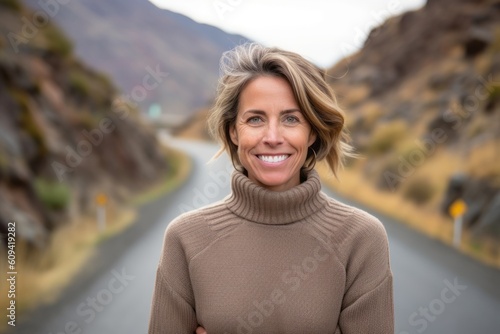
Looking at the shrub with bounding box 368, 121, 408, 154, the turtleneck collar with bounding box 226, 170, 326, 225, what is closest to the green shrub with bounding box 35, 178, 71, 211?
the turtleneck collar with bounding box 226, 170, 326, 225

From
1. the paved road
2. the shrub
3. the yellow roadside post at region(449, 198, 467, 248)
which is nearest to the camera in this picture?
the paved road

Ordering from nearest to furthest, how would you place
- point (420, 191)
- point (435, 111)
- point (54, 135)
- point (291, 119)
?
point (291, 119), point (54, 135), point (420, 191), point (435, 111)

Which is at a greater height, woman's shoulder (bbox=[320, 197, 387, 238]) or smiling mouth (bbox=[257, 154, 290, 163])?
smiling mouth (bbox=[257, 154, 290, 163])

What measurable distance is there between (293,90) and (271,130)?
166mm

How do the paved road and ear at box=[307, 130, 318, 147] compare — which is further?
the paved road

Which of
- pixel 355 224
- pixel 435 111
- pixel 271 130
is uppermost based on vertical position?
pixel 271 130

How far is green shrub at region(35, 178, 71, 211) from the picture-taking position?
10.4 metres

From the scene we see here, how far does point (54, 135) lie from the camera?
13.6m

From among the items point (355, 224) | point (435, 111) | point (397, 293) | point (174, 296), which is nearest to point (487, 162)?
point (397, 293)

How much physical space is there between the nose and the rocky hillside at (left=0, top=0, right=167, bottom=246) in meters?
6.03

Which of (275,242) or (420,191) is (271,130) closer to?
(275,242)

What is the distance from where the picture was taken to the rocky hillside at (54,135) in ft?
31.3

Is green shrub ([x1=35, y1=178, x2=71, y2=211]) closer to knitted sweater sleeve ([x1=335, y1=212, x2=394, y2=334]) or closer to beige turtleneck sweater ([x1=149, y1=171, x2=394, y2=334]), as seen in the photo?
beige turtleneck sweater ([x1=149, y1=171, x2=394, y2=334])

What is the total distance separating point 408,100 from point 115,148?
1519 centimetres
